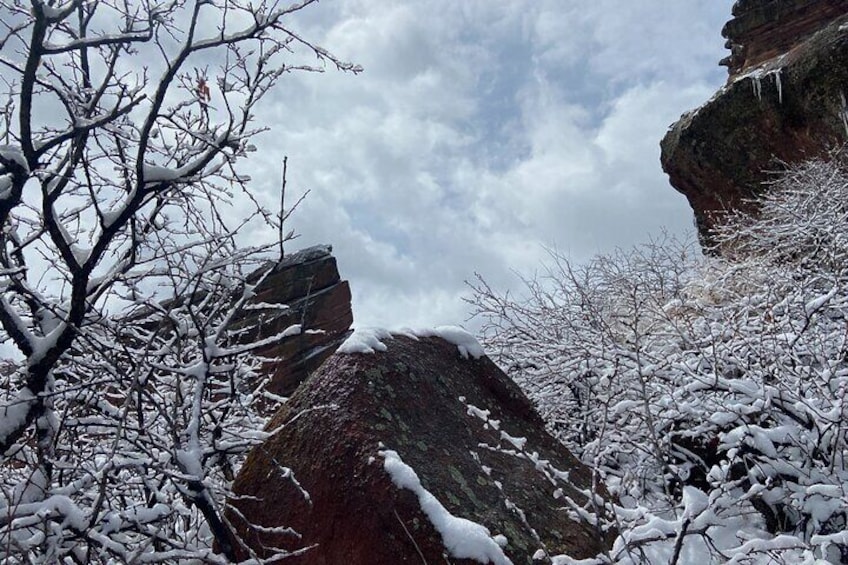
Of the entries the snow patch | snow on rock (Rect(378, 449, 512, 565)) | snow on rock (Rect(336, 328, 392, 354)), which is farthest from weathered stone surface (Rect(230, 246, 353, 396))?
snow on rock (Rect(378, 449, 512, 565))

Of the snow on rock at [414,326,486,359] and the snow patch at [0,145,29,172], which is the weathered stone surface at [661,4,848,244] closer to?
the snow on rock at [414,326,486,359]

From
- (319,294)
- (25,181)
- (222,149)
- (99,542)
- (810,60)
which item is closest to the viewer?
(99,542)

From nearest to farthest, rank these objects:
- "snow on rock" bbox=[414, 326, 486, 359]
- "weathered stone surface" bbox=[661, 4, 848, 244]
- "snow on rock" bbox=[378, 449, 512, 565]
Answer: "snow on rock" bbox=[378, 449, 512, 565] → "snow on rock" bbox=[414, 326, 486, 359] → "weathered stone surface" bbox=[661, 4, 848, 244]

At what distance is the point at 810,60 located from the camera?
12422 mm

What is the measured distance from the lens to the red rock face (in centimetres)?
1536

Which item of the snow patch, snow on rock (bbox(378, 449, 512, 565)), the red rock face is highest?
the red rock face

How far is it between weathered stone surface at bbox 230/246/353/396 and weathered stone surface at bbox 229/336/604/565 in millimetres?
9206

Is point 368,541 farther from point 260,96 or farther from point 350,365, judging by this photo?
point 260,96

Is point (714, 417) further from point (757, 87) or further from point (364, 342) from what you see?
point (757, 87)

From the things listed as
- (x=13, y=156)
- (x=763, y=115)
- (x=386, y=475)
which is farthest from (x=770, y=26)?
(x=13, y=156)

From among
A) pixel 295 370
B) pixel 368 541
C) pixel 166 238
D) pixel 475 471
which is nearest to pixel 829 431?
pixel 475 471

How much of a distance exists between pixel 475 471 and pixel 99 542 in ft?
Answer: 5.01

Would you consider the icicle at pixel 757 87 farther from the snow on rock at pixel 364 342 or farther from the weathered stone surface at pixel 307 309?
the snow on rock at pixel 364 342

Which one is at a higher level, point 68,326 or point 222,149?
point 222,149
